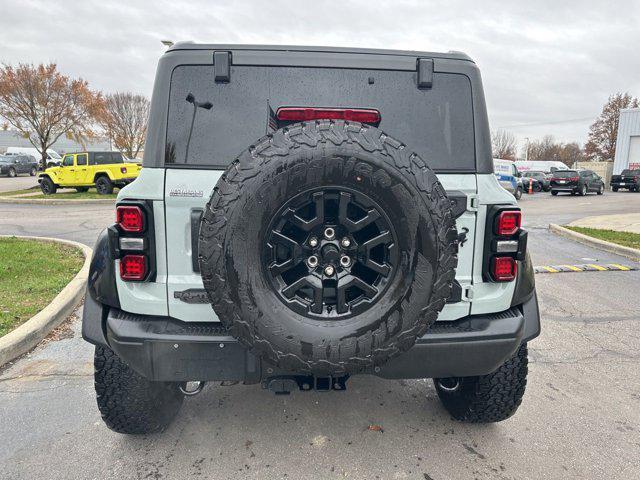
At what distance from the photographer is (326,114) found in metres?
2.18

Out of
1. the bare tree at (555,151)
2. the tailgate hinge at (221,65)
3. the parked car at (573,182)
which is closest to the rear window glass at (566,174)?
the parked car at (573,182)

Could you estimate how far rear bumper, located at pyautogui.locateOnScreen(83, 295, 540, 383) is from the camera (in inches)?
79.7

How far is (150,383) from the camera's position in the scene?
2.45 metres

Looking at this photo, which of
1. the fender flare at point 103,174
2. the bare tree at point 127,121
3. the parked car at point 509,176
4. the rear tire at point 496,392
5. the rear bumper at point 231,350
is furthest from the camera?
the bare tree at point 127,121

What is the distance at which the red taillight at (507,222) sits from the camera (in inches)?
85.0

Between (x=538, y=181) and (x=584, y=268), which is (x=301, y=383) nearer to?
(x=584, y=268)

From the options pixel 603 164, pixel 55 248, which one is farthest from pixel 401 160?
pixel 603 164

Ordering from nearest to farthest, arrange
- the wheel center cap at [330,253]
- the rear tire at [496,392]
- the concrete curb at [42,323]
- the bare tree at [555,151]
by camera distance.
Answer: the wheel center cap at [330,253]
the rear tire at [496,392]
the concrete curb at [42,323]
the bare tree at [555,151]

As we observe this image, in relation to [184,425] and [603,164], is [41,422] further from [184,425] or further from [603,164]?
[603,164]

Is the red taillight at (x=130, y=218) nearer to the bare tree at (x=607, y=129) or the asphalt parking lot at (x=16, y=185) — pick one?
the asphalt parking lot at (x=16, y=185)

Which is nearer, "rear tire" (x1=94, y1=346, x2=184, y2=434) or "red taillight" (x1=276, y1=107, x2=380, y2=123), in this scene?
"red taillight" (x1=276, y1=107, x2=380, y2=123)

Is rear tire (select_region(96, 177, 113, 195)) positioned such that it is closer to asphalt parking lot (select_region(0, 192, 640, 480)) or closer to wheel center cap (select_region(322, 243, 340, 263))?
asphalt parking lot (select_region(0, 192, 640, 480))

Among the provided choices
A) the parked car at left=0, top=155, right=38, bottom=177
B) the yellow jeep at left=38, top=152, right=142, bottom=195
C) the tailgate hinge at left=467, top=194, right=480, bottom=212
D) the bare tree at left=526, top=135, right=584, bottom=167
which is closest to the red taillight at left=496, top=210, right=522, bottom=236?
the tailgate hinge at left=467, top=194, right=480, bottom=212

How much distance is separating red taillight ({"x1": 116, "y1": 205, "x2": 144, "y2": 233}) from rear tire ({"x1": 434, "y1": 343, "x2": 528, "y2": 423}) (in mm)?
2061
